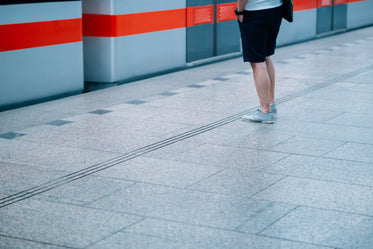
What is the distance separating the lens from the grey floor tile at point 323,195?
3941mm

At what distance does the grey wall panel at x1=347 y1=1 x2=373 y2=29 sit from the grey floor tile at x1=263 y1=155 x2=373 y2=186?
11.2 metres

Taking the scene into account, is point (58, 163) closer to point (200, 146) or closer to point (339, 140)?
point (200, 146)

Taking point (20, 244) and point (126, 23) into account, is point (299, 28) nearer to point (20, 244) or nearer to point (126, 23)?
point (126, 23)

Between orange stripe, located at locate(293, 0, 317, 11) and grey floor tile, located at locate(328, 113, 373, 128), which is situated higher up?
orange stripe, located at locate(293, 0, 317, 11)

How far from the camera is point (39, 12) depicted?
703 centimetres

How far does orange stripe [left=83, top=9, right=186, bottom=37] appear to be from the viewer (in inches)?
322

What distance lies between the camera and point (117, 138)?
220 inches

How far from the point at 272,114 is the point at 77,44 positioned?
2.57 m

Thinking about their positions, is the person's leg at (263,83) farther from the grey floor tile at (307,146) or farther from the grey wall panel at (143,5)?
the grey wall panel at (143,5)

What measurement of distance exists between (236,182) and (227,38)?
668 centimetres

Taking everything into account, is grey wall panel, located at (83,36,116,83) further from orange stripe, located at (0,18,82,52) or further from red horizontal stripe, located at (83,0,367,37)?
orange stripe, located at (0,18,82,52)

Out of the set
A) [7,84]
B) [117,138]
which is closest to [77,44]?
[7,84]

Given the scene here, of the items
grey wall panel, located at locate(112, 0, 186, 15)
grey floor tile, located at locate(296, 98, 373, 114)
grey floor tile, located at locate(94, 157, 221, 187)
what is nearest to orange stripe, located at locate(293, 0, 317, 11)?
grey wall panel, located at locate(112, 0, 186, 15)

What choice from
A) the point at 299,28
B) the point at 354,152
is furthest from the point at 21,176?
the point at 299,28
